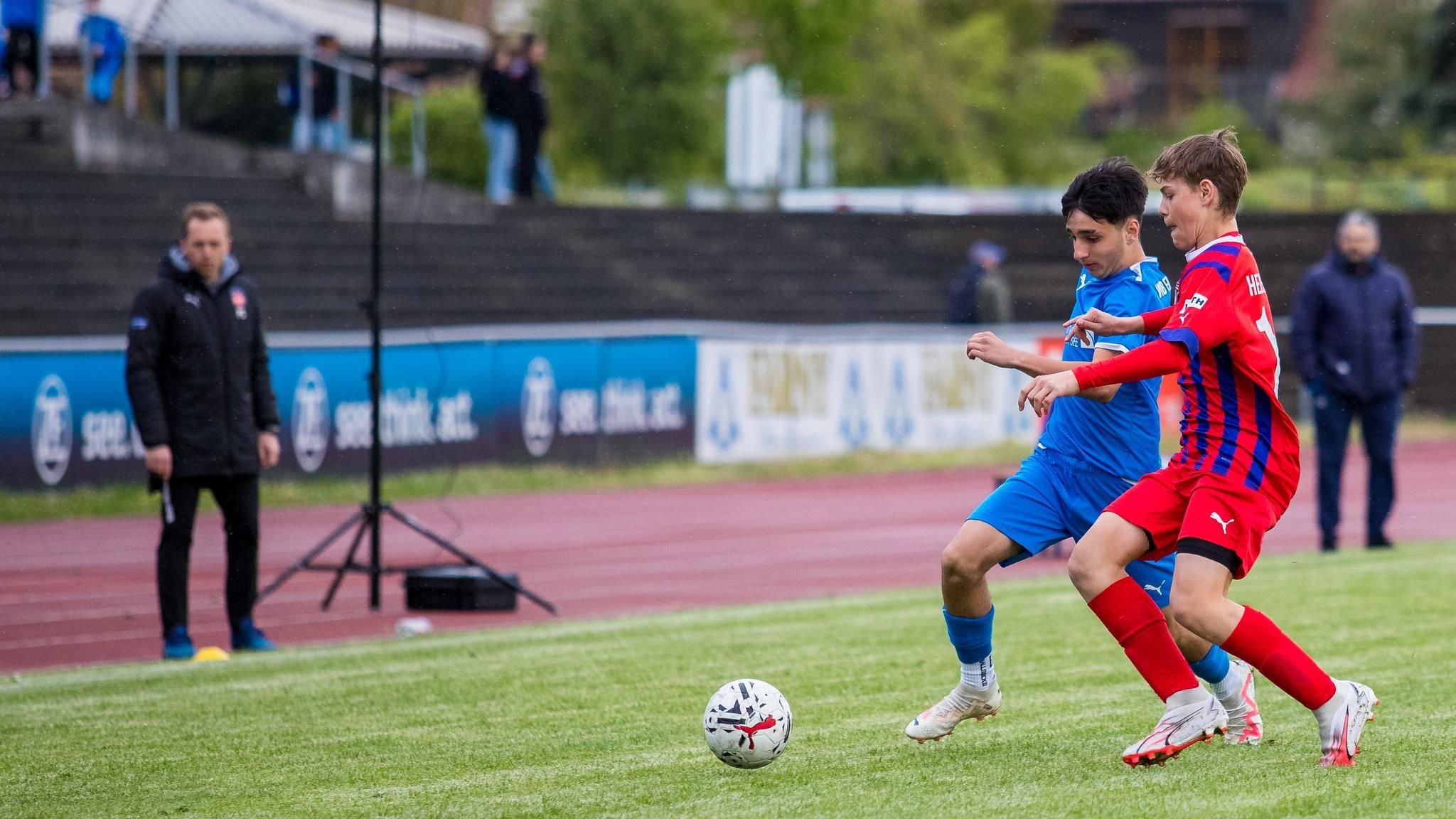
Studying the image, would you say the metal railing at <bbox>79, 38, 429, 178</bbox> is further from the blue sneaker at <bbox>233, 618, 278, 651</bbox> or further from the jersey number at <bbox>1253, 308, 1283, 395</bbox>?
the jersey number at <bbox>1253, 308, 1283, 395</bbox>

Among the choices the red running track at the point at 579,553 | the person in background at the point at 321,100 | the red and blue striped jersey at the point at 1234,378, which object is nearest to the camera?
the red and blue striped jersey at the point at 1234,378

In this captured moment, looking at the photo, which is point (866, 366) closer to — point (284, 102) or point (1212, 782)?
point (284, 102)

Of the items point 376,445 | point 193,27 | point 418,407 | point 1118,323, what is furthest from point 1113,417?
point 193,27

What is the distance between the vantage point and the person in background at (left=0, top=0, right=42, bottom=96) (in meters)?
20.5

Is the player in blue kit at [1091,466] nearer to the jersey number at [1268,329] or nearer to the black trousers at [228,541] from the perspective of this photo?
the jersey number at [1268,329]

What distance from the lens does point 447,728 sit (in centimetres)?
709

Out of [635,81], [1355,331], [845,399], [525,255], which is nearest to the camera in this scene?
[1355,331]

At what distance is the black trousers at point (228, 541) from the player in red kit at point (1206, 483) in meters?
5.16

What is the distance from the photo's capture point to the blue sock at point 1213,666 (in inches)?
249

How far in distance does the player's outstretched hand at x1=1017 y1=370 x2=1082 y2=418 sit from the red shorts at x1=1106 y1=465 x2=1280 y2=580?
556mm

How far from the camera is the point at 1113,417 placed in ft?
20.4

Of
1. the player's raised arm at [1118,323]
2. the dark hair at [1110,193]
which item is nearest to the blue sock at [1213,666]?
the player's raised arm at [1118,323]

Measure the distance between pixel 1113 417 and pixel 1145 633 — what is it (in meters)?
0.76

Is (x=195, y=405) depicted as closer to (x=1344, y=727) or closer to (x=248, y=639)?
(x=248, y=639)
